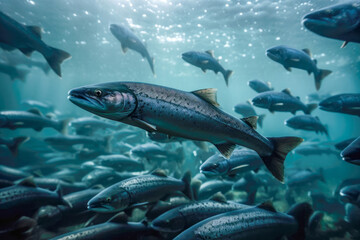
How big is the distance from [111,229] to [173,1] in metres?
15.5

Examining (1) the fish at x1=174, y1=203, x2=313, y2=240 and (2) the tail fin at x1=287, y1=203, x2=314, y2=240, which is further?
(2) the tail fin at x1=287, y1=203, x2=314, y2=240

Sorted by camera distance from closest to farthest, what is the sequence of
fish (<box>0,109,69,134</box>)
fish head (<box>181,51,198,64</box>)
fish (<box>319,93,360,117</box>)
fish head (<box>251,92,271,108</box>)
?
1. fish (<box>319,93,360,117</box>)
2. fish head (<box>251,92,271,108</box>)
3. fish (<box>0,109,69,134</box>)
4. fish head (<box>181,51,198,64</box>)

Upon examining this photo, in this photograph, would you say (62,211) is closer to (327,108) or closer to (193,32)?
(327,108)

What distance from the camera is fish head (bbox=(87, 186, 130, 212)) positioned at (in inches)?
115

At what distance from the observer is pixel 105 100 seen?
185 centimetres

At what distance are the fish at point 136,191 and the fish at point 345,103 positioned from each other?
4.40 metres

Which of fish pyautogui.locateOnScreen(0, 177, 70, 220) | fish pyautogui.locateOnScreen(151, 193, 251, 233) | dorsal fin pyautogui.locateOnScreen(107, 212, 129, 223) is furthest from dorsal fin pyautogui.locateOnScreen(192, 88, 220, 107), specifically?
fish pyautogui.locateOnScreen(0, 177, 70, 220)

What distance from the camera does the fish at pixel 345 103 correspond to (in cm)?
474

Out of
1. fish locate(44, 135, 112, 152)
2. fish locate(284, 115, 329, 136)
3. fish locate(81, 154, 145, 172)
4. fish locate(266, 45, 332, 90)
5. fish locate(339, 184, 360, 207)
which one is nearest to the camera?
fish locate(339, 184, 360, 207)

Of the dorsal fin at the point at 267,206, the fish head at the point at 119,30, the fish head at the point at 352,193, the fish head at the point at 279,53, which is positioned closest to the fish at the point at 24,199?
the dorsal fin at the point at 267,206

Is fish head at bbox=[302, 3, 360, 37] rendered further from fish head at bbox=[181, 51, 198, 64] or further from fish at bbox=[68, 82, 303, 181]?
fish head at bbox=[181, 51, 198, 64]

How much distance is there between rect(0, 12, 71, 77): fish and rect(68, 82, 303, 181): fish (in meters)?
4.72

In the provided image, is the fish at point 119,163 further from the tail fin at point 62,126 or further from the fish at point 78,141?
the tail fin at point 62,126

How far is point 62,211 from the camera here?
4.00m
